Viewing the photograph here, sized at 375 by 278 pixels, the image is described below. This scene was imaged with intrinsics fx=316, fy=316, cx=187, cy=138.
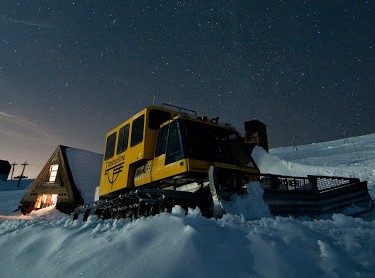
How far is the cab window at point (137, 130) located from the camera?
8.72 m

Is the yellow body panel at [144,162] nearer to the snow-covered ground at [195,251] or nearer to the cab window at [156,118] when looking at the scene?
the cab window at [156,118]

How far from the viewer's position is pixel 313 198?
25.9 ft

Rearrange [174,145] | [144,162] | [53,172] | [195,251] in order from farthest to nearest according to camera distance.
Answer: [53,172] → [144,162] → [174,145] → [195,251]

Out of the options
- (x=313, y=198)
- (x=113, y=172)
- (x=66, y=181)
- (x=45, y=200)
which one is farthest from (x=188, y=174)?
(x=45, y=200)

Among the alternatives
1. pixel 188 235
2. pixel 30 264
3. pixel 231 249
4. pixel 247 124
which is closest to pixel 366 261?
pixel 231 249

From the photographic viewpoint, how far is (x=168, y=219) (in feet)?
12.6

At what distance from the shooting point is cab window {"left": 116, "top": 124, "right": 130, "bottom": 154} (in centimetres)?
953

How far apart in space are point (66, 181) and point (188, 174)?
663 inches

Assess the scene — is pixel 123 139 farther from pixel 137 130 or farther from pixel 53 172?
pixel 53 172

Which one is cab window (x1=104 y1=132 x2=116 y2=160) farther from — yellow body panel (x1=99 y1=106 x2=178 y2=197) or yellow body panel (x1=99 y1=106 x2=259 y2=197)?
yellow body panel (x1=99 y1=106 x2=178 y2=197)

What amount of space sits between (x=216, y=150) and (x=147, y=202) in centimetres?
223

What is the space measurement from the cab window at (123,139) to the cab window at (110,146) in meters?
0.43

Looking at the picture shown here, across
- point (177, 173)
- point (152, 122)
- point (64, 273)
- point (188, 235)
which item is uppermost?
point (152, 122)

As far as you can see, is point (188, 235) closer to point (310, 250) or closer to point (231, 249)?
point (231, 249)
